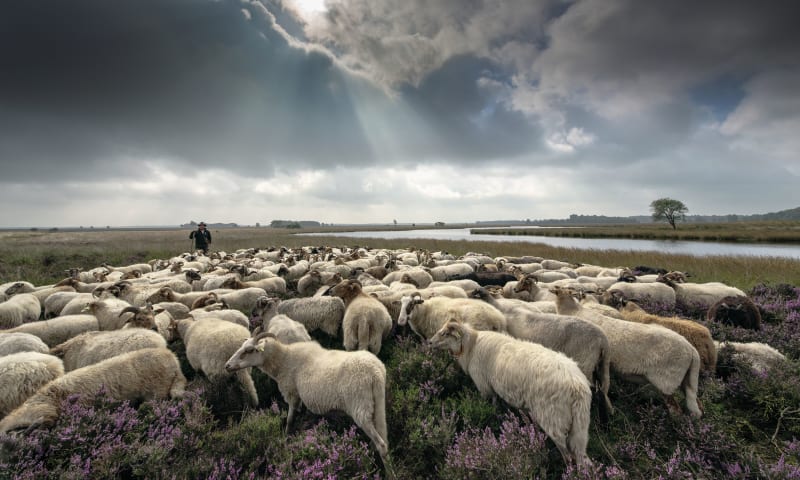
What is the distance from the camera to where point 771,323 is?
26.6 ft

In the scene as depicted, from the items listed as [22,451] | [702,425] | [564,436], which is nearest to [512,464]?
[564,436]

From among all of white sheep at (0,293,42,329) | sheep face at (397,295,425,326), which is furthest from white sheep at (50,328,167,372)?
white sheep at (0,293,42,329)

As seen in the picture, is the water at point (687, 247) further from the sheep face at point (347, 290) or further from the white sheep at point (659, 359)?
the sheep face at point (347, 290)

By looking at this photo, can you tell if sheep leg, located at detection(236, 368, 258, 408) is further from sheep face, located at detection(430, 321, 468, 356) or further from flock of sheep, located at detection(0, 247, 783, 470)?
sheep face, located at detection(430, 321, 468, 356)

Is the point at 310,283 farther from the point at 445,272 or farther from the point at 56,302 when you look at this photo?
the point at 56,302

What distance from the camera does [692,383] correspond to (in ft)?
14.7

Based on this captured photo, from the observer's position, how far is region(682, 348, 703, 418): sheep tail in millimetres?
4418

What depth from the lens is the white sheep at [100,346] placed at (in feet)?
17.6

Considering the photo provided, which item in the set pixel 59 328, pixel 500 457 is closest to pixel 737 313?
pixel 500 457

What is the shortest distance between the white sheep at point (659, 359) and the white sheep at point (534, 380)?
61.2 inches

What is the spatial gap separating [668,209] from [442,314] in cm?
11221

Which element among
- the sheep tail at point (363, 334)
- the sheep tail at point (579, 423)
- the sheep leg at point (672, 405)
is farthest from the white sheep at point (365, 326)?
the sheep leg at point (672, 405)

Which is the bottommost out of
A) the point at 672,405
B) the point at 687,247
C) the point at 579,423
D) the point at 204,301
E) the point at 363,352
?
the point at 687,247

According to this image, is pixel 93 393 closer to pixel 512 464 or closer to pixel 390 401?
pixel 390 401
